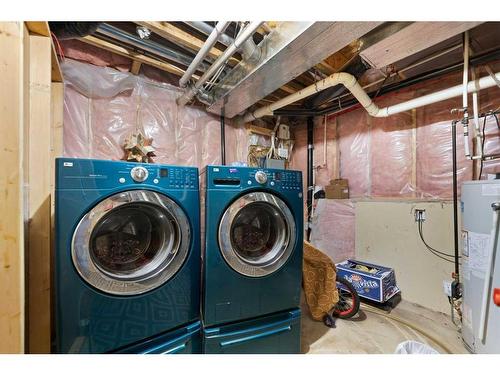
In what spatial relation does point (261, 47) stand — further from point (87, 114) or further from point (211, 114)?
point (87, 114)

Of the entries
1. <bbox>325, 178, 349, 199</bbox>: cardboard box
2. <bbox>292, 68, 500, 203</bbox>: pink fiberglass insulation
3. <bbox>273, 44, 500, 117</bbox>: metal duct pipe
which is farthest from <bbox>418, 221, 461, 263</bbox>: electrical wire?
<bbox>273, 44, 500, 117</bbox>: metal duct pipe

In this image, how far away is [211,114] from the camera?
236 centimetres

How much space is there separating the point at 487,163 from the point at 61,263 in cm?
282

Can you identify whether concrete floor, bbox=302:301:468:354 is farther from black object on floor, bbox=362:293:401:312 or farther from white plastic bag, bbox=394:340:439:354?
white plastic bag, bbox=394:340:439:354

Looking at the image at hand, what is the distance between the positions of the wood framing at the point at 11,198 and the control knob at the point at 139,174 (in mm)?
332

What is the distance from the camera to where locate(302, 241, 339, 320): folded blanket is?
5.14ft

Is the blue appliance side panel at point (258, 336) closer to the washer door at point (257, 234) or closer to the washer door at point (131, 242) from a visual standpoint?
the washer door at point (257, 234)

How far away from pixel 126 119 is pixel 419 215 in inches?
111

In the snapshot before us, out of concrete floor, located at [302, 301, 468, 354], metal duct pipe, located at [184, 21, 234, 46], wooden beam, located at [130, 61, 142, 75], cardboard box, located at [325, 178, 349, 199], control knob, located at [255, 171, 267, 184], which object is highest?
wooden beam, located at [130, 61, 142, 75]

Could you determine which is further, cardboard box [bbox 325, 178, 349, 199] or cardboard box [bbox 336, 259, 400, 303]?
cardboard box [bbox 325, 178, 349, 199]

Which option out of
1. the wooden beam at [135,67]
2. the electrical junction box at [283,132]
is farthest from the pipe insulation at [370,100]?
the wooden beam at [135,67]

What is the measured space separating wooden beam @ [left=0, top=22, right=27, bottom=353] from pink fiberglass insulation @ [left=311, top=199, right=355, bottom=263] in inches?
101

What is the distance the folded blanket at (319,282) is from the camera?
157cm
